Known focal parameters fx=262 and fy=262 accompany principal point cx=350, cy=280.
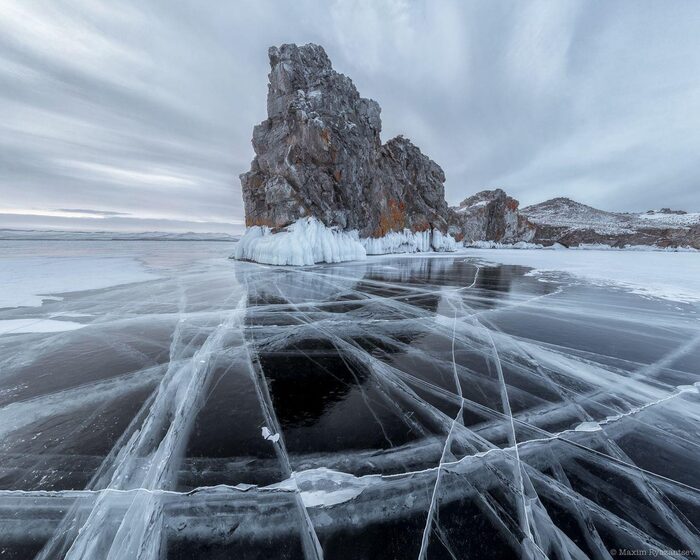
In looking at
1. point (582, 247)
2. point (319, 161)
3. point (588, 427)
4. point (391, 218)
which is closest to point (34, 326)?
point (588, 427)

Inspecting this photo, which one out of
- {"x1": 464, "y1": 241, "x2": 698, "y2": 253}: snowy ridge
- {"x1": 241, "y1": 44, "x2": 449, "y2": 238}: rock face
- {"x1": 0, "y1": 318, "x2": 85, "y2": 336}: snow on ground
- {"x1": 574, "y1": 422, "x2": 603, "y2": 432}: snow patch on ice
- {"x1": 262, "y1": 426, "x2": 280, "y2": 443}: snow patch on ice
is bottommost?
{"x1": 464, "y1": 241, "x2": 698, "y2": 253}: snowy ridge

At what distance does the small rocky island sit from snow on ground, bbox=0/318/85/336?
14.5 meters

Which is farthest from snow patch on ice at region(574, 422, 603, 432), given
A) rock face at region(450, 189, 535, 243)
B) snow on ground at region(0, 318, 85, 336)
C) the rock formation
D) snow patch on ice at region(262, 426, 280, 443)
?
rock face at region(450, 189, 535, 243)

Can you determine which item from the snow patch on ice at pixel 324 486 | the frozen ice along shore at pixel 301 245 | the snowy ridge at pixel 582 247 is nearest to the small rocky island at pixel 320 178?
the frozen ice along shore at pixel 301 245

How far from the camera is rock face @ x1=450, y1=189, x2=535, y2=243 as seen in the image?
2368 inches

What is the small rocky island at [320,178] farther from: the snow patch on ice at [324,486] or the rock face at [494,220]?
the rock face at [494,220]

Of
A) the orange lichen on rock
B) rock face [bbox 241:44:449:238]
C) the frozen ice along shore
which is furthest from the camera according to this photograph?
the orange lichen on rock

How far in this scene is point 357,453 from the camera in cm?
211

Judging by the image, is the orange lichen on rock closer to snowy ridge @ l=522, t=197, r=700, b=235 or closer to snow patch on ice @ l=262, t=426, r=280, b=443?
snow patch on ice @ l=262, t=426, r=280, b=443

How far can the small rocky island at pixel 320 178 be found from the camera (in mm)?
21250

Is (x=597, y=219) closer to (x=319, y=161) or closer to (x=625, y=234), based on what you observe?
(x=625, y=234)

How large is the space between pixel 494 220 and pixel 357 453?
69.9 m

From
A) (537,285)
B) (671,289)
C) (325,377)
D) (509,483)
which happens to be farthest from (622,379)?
(671,289)

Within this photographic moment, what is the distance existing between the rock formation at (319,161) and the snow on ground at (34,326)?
48.2 feet
